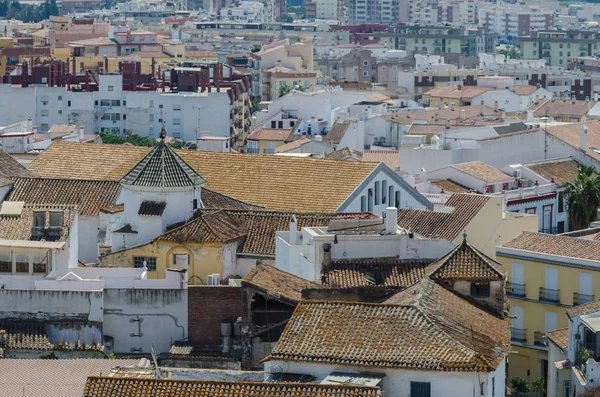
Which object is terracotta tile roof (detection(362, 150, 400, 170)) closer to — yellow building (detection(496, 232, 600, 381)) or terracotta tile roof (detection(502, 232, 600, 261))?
terracotta tile roof (detection(502, 232, 600, 261))

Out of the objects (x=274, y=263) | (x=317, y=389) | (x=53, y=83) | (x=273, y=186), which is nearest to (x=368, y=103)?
(x=53, y=83)

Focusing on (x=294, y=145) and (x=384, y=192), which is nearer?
(x=384, y=192)

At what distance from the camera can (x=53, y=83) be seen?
135 m

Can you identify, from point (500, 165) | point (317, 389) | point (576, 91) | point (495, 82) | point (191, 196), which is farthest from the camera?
point (576, 91)

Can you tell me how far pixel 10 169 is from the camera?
66500 mm

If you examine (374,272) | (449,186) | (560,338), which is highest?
(374,272)

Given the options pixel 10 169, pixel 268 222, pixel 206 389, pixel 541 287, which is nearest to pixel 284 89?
pixel 10 169

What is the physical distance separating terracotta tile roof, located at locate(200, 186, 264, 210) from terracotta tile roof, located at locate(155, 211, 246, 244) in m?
2.47

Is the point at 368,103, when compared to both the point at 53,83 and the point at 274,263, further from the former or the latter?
the point at 274,263

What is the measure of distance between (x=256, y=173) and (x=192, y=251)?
456 inches

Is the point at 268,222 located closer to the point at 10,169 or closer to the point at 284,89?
the point at 10,169

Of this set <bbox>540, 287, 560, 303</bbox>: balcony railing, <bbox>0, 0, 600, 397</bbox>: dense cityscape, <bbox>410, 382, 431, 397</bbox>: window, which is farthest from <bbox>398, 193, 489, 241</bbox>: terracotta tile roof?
<bbox>410, 382, 431, 397</bbox>: window

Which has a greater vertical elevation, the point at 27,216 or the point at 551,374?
the point at 27,216

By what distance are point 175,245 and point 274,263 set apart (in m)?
2.78
